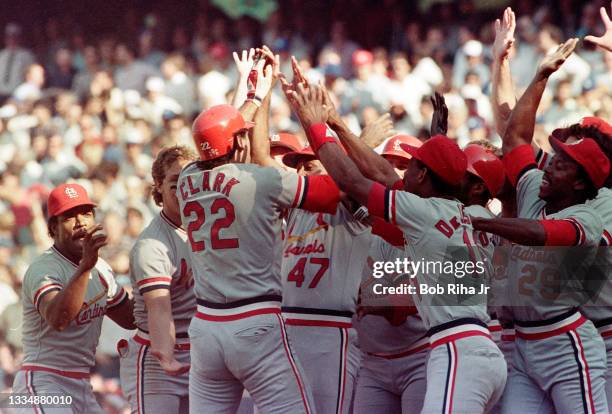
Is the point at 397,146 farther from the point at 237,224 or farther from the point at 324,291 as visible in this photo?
the point at 237,224

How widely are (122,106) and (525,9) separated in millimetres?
5147

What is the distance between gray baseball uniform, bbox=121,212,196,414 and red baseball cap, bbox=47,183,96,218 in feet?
1.34

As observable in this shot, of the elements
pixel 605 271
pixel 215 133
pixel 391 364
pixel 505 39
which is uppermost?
pixel 505 39

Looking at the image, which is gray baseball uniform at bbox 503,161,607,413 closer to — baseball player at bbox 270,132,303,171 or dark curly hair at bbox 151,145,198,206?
baseball player at bbox 270,132,303,171

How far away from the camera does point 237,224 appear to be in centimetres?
550

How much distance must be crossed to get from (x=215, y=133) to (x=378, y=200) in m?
0.92

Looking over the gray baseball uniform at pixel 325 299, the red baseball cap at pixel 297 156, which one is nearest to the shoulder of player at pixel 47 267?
the gray baseball uniform at pixel 325 299

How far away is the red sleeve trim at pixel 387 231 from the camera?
590 cm

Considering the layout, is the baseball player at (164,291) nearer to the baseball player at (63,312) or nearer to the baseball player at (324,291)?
the baseball player at (63,312)

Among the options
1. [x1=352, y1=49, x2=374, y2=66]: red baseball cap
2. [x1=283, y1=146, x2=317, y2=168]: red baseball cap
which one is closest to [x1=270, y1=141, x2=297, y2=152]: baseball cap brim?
[x1=283, y1=146, x2=317, y2=168]: red baseball cap

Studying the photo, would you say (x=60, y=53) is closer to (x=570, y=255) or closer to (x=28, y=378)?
(x=28, y=378)

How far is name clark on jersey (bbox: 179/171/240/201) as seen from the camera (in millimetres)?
5492

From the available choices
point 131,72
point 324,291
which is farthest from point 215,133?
point 131,72

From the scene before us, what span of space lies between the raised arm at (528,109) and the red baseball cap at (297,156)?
1120 millimetres
